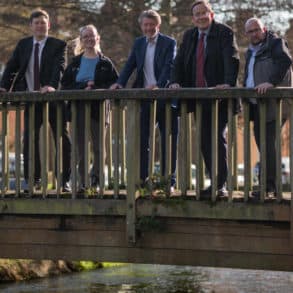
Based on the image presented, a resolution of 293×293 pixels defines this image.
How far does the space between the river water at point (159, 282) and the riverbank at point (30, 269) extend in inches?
10.7

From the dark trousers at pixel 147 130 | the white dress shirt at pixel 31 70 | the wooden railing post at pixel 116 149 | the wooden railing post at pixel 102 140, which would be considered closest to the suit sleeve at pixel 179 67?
the dark trousers at pixel 147 130

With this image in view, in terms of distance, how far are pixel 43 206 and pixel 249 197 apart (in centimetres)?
201

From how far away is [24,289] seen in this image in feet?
50.6

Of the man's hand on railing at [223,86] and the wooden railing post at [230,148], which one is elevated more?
the man's hand on railing at [223,86]

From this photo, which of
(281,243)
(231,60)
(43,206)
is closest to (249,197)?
(281,243)

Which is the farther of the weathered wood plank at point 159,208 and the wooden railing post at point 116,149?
the wooden railing post at point 116,149

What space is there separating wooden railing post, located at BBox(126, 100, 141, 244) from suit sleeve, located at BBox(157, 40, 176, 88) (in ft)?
2.00

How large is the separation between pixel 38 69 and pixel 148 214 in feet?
7.03

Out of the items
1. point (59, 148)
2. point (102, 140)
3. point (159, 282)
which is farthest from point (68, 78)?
point (159, 282)

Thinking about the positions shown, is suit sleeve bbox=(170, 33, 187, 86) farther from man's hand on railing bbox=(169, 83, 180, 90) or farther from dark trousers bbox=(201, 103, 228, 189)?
dark trousers bbox=(201, 103, 228, 189)

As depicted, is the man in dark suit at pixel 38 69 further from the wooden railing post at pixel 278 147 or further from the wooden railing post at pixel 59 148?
the wooden railing post at pixel 278 147

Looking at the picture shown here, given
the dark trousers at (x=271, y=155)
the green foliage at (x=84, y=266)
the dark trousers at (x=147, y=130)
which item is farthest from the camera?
the green foliage at (x=84, y=266)

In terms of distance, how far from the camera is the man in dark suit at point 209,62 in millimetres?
8758

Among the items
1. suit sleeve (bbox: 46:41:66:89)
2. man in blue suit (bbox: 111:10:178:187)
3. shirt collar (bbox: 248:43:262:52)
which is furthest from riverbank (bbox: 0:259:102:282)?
shirt collar (bbox: 248:43:262:52)
